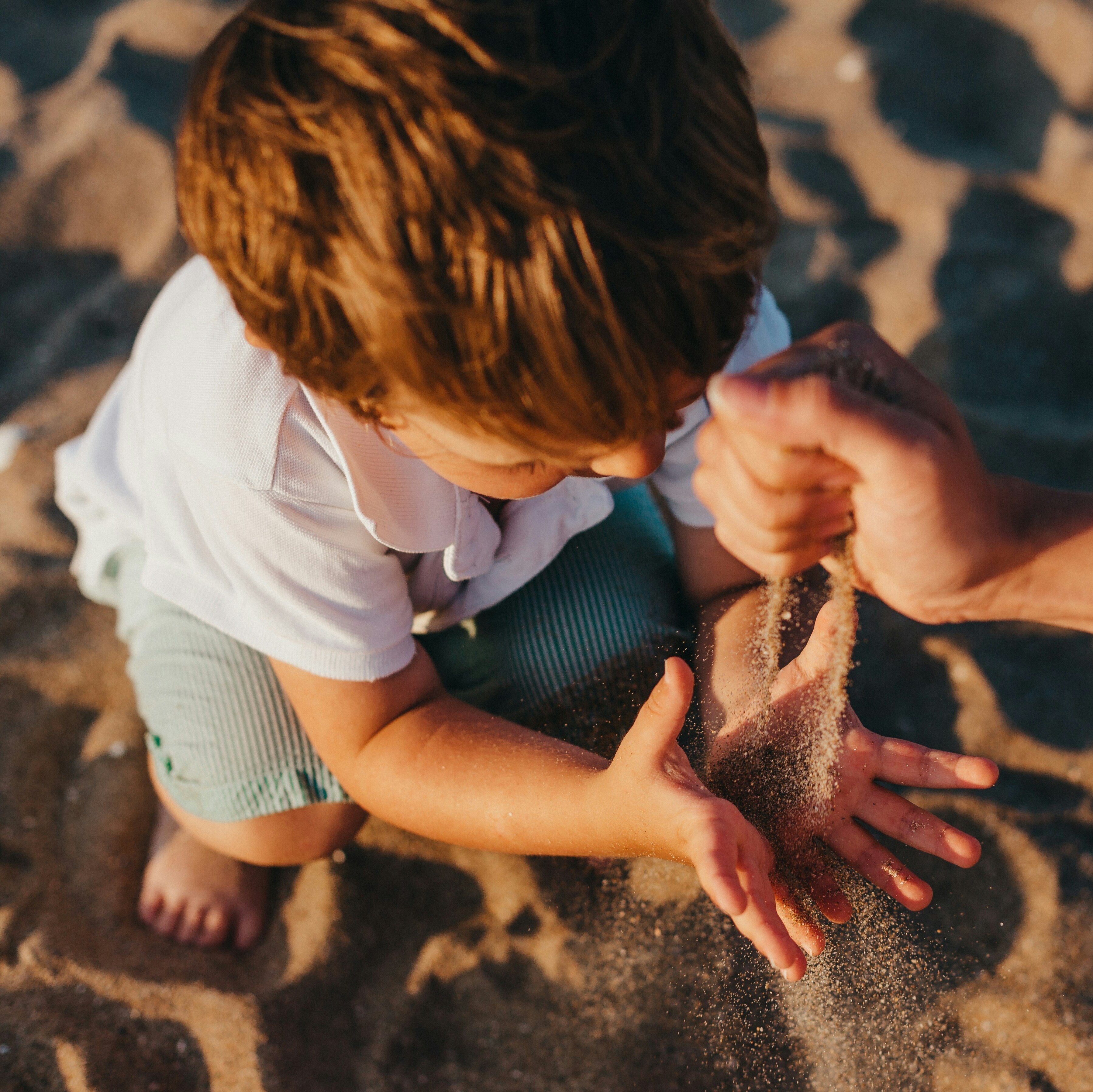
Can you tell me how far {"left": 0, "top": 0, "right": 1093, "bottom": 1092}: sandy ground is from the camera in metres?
1.22

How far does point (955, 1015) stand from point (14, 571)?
5.76 ft

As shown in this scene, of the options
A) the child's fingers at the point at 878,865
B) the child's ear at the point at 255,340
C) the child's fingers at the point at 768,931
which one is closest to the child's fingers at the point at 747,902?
the child's fingers at the point at 768,931

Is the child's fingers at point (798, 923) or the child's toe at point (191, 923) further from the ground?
the child's fingers at point (798, 923)

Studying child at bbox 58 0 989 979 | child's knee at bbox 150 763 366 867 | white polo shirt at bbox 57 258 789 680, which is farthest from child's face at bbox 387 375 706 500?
child's knee at bbox 150 763 366 867

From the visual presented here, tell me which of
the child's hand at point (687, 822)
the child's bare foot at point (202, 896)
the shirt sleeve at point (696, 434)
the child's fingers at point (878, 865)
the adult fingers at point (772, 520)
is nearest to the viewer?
the adult fingers at point (772, 520)

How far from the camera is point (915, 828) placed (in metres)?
1.10

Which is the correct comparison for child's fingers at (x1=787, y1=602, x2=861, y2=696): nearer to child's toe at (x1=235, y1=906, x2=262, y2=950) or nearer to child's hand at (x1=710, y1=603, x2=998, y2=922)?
child's hand at (x1=710, y1=603, x2=998, y2=922)

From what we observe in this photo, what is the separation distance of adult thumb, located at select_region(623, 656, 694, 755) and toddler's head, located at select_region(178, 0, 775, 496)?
28 centimetres

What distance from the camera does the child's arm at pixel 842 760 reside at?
1.07m

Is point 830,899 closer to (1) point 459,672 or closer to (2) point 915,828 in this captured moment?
(2) point 915,828

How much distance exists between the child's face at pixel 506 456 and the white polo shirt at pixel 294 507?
106 mm

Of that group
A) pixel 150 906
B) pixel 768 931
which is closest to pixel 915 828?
pixel 768 931

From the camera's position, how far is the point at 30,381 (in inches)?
75.4

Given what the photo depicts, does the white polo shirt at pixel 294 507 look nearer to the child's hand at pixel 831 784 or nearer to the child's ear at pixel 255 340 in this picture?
the child's ear at pixel 255 340
